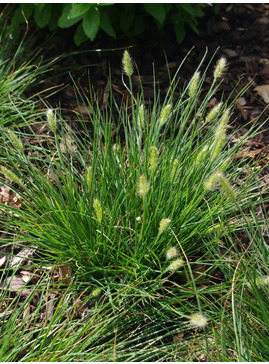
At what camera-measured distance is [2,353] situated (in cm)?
201

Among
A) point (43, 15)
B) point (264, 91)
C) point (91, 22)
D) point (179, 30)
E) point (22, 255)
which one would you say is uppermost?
point (91, 22)

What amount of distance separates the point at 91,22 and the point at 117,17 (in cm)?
65

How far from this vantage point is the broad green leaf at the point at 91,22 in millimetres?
3252

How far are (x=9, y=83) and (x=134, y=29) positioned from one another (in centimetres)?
121

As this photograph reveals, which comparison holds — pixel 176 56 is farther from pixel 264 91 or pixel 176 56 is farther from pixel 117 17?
pixel 264 91

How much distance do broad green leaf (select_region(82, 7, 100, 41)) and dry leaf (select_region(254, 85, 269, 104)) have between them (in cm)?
136

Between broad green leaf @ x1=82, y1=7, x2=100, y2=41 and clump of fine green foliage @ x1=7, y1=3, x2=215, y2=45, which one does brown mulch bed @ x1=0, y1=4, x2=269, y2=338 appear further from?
broad green leaf @ x1=82, y1=7, x2=100, y2=41

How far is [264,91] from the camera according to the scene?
3672 mm

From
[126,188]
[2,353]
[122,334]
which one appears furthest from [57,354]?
[126,188]

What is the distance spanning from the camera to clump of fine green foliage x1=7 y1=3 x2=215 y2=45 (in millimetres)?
3418

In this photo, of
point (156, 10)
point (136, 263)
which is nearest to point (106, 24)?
point (156, 10)

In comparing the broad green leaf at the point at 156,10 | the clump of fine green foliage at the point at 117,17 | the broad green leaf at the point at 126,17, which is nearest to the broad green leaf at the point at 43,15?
the clump of fine green foliage at the point at 117,17

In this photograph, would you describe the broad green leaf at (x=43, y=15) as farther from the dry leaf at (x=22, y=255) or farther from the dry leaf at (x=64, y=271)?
the dry leaf at (x=64, y=271)

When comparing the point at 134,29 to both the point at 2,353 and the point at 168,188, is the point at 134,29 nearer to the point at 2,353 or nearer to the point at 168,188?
the point at 168,188
